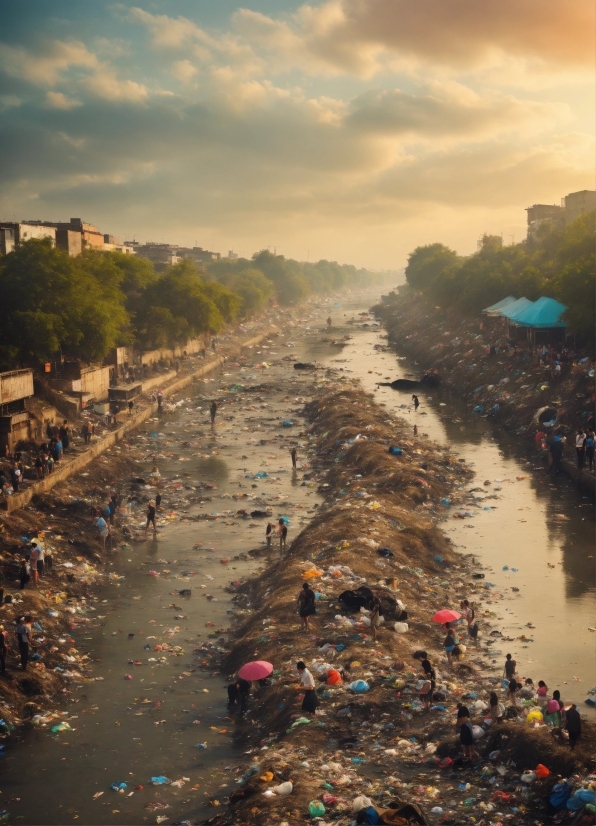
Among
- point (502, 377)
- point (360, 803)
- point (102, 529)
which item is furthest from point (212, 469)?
point (360, 803)

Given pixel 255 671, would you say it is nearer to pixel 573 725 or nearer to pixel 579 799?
pixel 573 725

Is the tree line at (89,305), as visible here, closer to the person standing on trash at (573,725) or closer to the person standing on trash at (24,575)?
the person standing on trash at (24,575)

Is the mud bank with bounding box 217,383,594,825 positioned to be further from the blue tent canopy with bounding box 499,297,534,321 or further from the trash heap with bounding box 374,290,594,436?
the blue tent canopy with bounding box 499,297,534,321

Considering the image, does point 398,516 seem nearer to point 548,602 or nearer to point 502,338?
point 548,602

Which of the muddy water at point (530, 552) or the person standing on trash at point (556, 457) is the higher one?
the person standing on trash at point (556, 457)

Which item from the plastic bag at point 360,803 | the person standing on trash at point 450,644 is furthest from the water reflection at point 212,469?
the plastic bag at point 360,803

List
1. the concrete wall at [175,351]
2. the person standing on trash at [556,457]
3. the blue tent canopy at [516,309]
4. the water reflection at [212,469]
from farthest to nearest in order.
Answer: the concrete wall at [175,351] → the blue tent canopy at [516,309] → the water reflection at [212,469] → the person standing on trash at [556,457]

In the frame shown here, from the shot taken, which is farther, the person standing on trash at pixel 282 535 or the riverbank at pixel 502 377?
the riverbank at pixel 502 377
